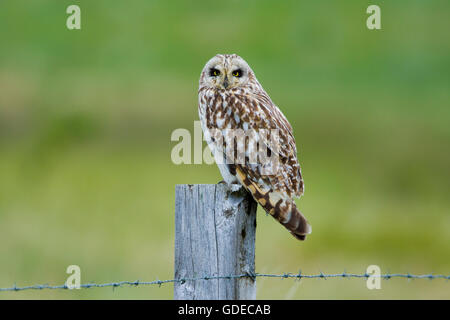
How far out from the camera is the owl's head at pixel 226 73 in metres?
7.88

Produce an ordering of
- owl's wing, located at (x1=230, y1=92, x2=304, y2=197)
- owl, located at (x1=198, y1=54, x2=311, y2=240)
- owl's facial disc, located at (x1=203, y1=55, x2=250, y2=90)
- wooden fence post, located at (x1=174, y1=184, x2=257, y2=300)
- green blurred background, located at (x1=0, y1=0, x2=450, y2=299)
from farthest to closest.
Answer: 1. green blurred background, located at (x1=0, y1=0, x2=450, y2=299)
2. owl's facial disc, located at (x1=203, y1=55, x2=250, y2=90)
3. owl's wing, located at (x1=230, y1=92, x2=304, y2=197)
4. owl, located at (x1=198, y1=54, x2=311, y2=240)
5. wooden fence post, located at (x1=174, y1=184, x2=257, y2=300)

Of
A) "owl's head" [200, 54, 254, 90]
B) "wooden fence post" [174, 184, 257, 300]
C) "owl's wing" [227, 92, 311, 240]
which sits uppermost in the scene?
"owl's head" [200, 54, 254, 90]

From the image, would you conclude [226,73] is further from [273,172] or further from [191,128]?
[191,128]

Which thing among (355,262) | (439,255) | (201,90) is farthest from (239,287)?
(439,255)

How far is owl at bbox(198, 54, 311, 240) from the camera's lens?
650 centimetres

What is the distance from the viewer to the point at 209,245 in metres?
5.54

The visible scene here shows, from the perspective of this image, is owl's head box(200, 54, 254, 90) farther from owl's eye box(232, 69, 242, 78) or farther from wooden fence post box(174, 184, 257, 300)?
wooden fence post box(174, 184, 257, 300)

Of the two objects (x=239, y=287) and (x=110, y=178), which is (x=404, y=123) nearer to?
(x=110, y=178)

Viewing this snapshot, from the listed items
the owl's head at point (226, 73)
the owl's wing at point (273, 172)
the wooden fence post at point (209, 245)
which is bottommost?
the wooden fence post at point (209, 245)

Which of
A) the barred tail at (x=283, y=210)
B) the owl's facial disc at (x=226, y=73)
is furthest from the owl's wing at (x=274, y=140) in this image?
the owl's facial disc at (x=226, y=73)

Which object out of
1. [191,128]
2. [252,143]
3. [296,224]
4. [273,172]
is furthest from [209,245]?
[191,128]

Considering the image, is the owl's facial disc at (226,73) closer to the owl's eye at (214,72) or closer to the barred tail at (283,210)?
the owl's eye at (214,72)

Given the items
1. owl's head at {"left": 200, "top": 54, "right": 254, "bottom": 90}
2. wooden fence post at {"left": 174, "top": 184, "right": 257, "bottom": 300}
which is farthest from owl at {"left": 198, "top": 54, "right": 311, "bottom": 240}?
wooden fence post at {"left": 174, "top": 184, "right": 257, "bottom": 300}

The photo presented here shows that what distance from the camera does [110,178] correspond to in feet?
68.1
